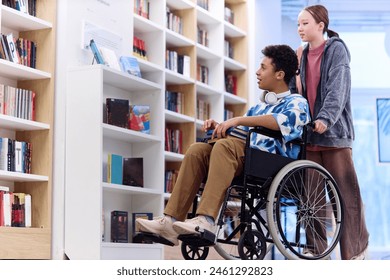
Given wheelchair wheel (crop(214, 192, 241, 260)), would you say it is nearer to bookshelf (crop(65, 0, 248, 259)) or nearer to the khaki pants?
the khaki pants

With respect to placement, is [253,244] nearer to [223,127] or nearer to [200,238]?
[200,238]

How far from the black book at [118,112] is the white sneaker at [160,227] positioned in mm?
1702

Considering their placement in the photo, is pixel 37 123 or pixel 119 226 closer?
pixel 37 123

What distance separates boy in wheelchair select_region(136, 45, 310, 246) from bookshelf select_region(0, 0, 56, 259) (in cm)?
147

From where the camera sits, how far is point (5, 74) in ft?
14.5

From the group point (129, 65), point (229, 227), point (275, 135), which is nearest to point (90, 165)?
point (129, 65)

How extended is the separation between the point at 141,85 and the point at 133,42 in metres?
0.53

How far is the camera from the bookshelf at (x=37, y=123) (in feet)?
14.1

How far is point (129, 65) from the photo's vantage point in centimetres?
487

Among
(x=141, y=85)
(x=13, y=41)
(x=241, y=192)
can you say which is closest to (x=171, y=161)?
(x=141, y=85)

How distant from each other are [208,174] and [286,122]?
41 cm

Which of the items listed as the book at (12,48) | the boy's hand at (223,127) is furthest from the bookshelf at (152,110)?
the boy's hand at (223,127)
